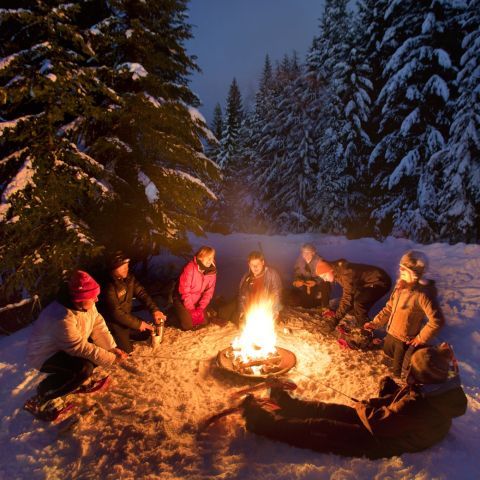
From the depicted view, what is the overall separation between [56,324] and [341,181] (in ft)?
50.3

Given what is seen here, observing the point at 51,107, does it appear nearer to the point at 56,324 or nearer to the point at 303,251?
the point at 56,324

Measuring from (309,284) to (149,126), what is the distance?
14.7 feet

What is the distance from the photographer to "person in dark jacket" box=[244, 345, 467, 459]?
135 inches

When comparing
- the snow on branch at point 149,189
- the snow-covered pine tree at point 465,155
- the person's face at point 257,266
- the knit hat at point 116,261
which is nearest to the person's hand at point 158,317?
the knit hat at point 116,261

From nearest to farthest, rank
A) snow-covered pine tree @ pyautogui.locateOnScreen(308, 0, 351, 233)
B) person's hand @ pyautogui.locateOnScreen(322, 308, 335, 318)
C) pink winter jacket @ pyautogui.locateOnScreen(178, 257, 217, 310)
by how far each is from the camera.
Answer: pink winter jacket @ pyautogui.locateOnScreen(178, 257, 217, 310)
person's hand @ pyautogui.locateOnScreen(322, 308, 335, 318)
snow-covered pine tree @ pyautogui.locateOnScreen(308, 0, 351, 233)

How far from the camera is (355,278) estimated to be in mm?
6207

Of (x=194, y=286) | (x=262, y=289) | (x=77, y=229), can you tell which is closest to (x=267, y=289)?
(x=262, y=289)

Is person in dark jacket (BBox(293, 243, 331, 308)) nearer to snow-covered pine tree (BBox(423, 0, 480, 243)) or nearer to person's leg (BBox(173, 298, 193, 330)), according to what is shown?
person's leg (BBox(173, 298, 193, 330))

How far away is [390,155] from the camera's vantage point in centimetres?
1345

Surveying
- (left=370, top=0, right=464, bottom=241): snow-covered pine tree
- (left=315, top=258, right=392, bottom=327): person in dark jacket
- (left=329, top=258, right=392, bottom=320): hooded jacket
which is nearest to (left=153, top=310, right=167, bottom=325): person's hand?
(left=315, top=258, right=392, bottom=327): person in dark jacket

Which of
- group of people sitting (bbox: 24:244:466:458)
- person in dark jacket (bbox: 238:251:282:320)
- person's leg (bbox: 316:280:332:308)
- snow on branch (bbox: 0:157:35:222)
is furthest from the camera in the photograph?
person's leg (bbox: 316:280:332:308)

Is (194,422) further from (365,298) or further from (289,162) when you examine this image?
(289,162)

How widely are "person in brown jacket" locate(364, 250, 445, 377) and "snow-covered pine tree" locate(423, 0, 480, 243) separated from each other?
7.68 meters

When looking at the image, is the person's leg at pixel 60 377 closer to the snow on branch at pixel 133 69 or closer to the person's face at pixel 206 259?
the person's face at pixel 206 259
